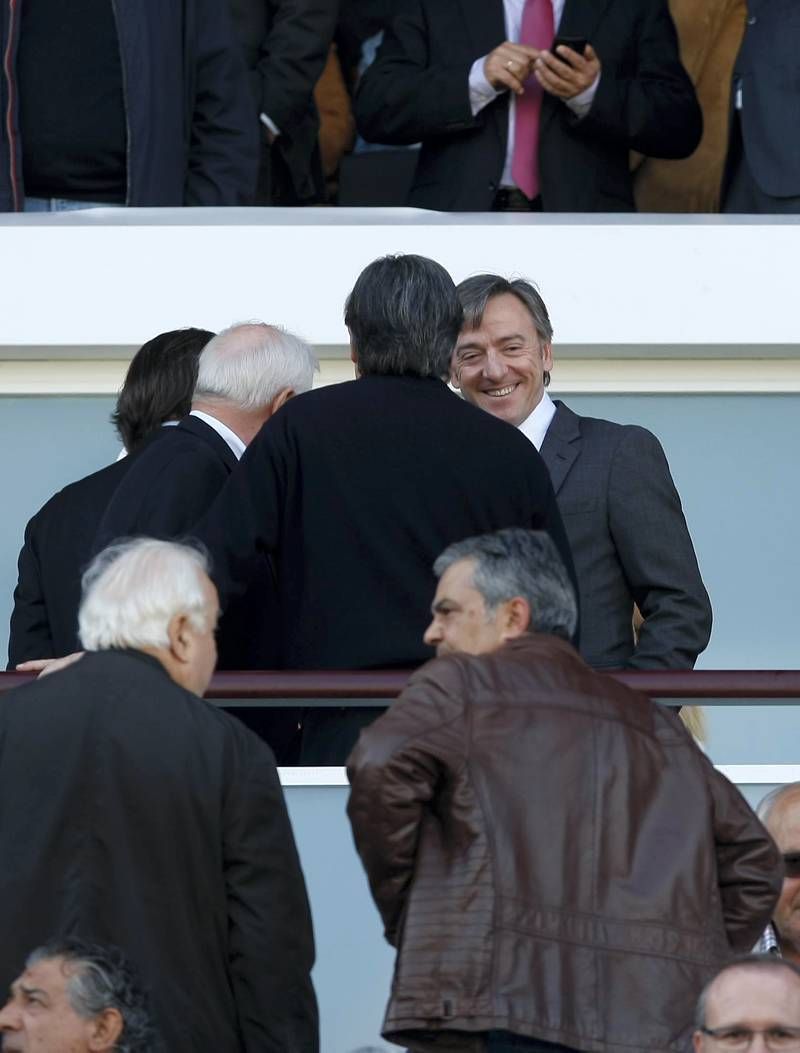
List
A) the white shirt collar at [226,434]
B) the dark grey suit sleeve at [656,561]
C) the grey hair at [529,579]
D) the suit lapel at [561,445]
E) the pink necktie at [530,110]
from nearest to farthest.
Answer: the grey hair at [529,579] < the white shirt collar at [226,434] < the dark grey suit sleeve at [656,561] < the suit lapel at [561,445] < the pink necktie at [530,110]

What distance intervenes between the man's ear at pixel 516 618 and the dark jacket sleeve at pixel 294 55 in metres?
3.58

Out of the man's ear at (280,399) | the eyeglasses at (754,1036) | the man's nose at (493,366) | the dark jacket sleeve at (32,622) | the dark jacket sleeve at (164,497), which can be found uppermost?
the man's nose at (493,366)

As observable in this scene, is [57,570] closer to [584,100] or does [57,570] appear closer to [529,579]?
[529,579]

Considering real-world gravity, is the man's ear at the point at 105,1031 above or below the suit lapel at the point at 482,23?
below

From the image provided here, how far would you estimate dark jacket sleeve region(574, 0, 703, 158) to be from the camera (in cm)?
691

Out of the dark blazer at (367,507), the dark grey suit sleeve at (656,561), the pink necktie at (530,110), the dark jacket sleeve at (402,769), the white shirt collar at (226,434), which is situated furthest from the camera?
the pink necktie at (530,110)

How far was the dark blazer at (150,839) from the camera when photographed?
417 centimetres

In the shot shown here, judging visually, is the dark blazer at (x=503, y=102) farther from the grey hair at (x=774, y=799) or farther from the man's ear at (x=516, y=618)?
the man's ear at (x=516, y=618)

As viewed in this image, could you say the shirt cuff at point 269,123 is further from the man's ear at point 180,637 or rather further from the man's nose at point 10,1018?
the man's nose at point 10,1018

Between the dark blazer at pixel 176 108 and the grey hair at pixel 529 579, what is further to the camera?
the dark blazer at pixel 176 108

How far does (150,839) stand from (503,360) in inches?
62.2

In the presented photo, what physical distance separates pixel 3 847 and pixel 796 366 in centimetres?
328

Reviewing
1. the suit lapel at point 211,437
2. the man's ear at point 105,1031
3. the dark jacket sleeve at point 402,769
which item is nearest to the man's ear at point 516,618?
the dark jacket sleeve at point 402,769

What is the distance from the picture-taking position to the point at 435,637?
418 centimetres
